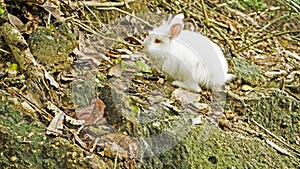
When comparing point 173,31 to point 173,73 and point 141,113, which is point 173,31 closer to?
point 173,73

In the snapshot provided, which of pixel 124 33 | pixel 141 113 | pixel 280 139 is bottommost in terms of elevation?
pixel 280 139

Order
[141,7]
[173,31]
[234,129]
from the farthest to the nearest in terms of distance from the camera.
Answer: [141,7] < [173,31] < [234,129]

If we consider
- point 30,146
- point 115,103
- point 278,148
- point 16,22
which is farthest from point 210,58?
point 30,146

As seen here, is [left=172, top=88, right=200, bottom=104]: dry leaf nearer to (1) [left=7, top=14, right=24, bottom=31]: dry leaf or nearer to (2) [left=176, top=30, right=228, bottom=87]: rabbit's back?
(2) [left=176, top=30, right=228, bottom=87]: rabbit's back

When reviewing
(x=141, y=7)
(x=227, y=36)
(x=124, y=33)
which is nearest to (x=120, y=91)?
(x=124, y=33)

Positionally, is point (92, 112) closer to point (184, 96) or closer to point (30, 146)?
point (30, 146)

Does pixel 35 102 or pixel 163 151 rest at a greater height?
pixel 35 102

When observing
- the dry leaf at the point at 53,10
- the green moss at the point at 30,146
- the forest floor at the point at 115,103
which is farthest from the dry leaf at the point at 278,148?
the dry leaf at the point at 53,10
